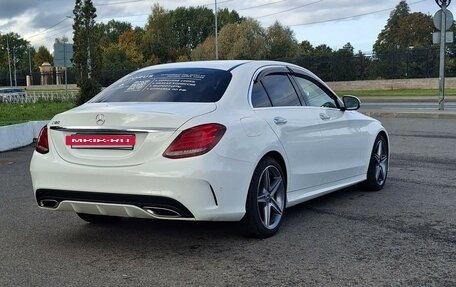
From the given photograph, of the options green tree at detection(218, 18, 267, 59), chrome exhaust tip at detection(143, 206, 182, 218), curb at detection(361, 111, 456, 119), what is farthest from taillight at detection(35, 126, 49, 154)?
green tree at detection(218, 18, 267, 59)

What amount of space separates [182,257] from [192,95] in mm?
1392

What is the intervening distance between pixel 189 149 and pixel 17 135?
10131 millimetres

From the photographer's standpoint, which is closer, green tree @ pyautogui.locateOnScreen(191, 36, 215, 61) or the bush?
the bush

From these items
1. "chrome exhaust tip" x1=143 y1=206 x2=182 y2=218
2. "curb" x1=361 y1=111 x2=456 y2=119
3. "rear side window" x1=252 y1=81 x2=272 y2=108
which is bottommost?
"curb" x1=361 y1=111 x2=456 y2=119

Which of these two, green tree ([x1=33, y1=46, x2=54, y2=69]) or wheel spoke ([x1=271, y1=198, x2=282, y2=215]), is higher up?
green tree ([x1=33, y1=46, x2=54, y2=69])

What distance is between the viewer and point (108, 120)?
473 cm

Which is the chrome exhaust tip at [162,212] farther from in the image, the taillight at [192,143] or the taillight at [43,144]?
the taillight at [43,144]

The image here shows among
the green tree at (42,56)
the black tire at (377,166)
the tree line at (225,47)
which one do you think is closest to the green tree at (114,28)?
the tree line at (225,47)

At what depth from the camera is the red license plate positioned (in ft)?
15.2

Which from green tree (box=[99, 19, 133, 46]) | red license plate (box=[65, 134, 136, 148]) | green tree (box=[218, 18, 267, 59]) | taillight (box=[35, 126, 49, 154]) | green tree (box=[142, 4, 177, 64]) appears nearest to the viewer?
red license plate (box=[65, 134, 136, 148])

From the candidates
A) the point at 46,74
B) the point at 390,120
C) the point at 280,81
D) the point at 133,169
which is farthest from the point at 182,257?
the point at 46,74

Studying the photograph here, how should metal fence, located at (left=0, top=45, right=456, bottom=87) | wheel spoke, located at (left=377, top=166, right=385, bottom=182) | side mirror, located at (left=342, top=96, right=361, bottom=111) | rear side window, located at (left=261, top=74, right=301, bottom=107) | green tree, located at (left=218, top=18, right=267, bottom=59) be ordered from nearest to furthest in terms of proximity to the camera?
1. rear side window, located at (left=261, top=74, right=301, bottom=107)
2. side mirror, located at (left=342, top=96, right=361, bottom=111)
3. wheel spoke, located at (left=377, top=166, right=385, bottom=182)
4. metal fence, located at (left=0, top=45, right=456, bottom=87)
5. green tree, located at (left=218, top=18, right=267, bottom=59)

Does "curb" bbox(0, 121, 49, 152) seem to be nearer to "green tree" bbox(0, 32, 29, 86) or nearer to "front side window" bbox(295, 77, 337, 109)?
"front side window" bbox(295, 77, 337, 109)

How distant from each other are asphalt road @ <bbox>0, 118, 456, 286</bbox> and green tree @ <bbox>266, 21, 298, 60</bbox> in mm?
62353
